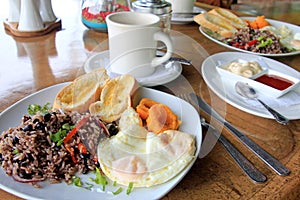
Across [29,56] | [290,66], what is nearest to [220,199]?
[290,66]

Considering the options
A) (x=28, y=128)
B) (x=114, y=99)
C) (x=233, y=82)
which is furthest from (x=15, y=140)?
(x=233, y=82)

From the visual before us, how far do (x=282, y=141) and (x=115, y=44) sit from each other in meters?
0.55

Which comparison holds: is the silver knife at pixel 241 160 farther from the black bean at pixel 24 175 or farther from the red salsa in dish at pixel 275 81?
the black bean at pixel 24 175

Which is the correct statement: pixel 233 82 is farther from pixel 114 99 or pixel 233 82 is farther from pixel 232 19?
pixel 232 19

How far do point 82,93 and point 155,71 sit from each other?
11.3 inches

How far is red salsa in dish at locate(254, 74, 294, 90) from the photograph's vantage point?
981 mm

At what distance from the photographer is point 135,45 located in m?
0.98

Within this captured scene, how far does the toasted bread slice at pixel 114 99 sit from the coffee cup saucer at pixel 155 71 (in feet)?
0.35

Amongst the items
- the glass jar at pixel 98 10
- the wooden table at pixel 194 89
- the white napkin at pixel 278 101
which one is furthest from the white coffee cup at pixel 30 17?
the white napkin at pixel 278 101

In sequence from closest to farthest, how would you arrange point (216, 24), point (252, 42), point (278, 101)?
point (278, 101)
point (252, 42)
point (216, 24)

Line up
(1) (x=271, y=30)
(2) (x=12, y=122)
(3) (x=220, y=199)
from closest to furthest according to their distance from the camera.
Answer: (3) (x=220, y=199)
(2) (x=12, y=122)
(1) (x=271, y=30)

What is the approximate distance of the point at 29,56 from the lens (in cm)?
118

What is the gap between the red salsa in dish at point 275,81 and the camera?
981 millimetres

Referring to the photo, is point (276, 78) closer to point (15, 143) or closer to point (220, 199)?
point (220, 199)
